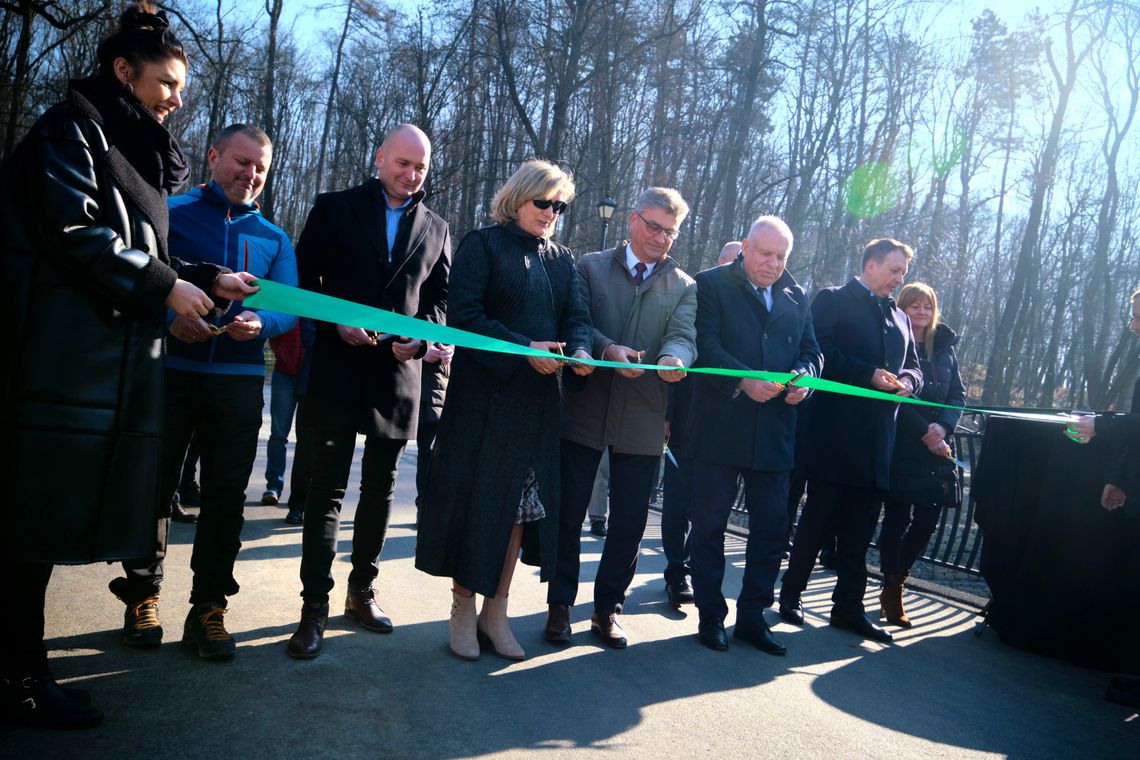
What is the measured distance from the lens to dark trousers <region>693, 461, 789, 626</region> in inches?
178

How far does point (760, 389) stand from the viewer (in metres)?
4.43

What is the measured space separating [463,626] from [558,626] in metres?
0.57

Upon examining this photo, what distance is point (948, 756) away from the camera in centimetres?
335

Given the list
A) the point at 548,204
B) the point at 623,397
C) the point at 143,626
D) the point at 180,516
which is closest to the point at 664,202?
the point at 548,204

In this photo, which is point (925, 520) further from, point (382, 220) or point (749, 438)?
point (382, 220)

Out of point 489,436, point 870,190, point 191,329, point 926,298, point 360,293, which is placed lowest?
point 489,436

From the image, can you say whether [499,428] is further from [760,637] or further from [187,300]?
[760,637]

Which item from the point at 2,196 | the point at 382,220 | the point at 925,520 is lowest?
the point at 925,520

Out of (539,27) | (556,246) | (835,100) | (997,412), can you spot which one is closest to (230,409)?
(556,246)

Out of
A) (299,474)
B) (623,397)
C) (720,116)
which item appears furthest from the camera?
(720,116)

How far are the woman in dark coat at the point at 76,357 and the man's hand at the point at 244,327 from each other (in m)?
0.49

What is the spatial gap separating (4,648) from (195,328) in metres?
1.16

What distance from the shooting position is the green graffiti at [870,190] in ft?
84.6

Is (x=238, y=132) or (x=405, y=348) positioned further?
(x=405, y=348)
